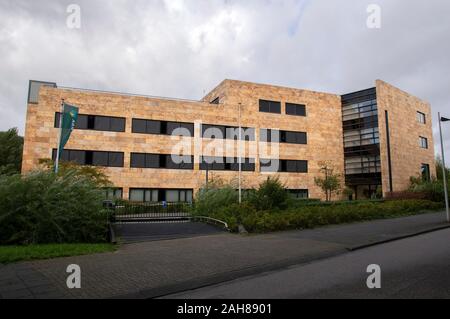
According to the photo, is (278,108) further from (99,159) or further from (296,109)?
(99,159)

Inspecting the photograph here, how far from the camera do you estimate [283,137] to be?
42.1m

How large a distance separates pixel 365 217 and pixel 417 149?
37.5 meters

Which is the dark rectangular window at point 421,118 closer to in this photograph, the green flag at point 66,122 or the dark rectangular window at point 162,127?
the dark rectangular window at point 162,127

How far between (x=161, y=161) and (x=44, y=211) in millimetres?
25830

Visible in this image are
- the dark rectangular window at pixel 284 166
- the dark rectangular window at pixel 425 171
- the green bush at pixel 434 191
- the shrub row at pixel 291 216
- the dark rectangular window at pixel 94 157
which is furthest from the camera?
the dark rectangular window at pixel 425 171

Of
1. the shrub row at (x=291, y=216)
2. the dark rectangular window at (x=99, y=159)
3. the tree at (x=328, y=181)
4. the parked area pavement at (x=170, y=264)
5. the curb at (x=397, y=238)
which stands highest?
the dark rectangular window at (x=99, y=159)

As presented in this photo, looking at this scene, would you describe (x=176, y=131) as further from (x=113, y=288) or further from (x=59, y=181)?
(x=113, y=288)

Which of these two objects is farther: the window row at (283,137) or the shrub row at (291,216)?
the window row at (283,137)

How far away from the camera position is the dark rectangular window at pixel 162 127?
36.5 metres

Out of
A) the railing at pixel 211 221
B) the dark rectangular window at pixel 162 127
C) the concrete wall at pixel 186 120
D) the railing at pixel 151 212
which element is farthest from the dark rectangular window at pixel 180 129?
the railing at pixel 211 221

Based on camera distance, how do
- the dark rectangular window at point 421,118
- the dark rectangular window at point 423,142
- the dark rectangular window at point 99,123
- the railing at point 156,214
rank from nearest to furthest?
the railing at point 156,214 < the dark rectangular window at point 99,123 < the dark rectangular window at point 423,142 < the dark rectangular window at point 421,118

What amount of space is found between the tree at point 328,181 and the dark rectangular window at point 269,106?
30.3 ft
